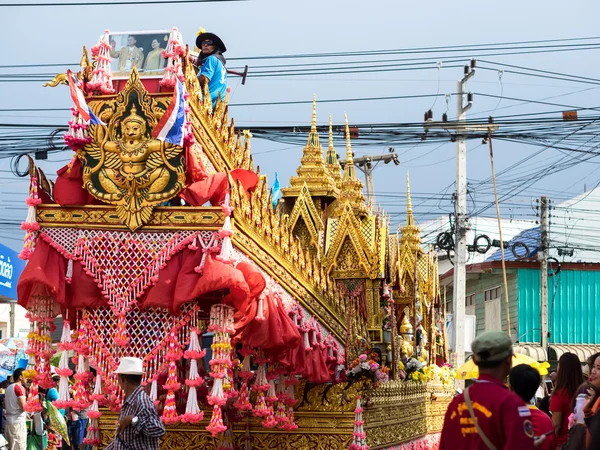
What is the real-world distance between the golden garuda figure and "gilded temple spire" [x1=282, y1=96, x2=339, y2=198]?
719 centimetres

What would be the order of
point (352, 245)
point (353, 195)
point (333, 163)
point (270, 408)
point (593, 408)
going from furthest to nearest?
point (333, 163)
point (353, 195)
point (352, 245)
point (270, 408)
point (593, 408)

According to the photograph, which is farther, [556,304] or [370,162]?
[556,304]

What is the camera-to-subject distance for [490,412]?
5027mm

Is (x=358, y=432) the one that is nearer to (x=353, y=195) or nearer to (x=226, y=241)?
(x=226, y=241)

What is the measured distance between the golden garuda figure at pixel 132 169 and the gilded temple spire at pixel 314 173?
7.19m

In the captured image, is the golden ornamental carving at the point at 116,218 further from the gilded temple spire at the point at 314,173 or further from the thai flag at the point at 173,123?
the gilded temple spire at the point at 314,173

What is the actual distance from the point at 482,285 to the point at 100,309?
1339 inches

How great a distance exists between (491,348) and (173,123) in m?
5.31

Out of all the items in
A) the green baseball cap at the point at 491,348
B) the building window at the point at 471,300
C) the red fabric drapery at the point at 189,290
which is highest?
the building window at the point at 471,300

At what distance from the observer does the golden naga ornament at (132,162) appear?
1015 centimetres

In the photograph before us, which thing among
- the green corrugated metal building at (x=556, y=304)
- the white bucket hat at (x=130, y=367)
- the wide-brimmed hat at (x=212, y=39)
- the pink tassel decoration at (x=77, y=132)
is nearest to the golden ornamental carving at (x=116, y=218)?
the pink tassel decoration at (x=77, y=132)

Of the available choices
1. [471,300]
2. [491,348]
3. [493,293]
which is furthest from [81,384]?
[471,300]

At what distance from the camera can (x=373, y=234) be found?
1561 cm

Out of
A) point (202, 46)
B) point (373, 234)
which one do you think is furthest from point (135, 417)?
point (373, 234)
